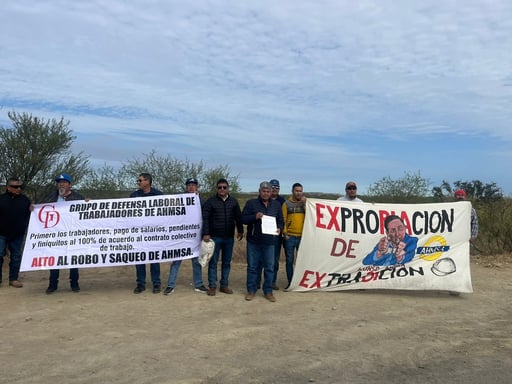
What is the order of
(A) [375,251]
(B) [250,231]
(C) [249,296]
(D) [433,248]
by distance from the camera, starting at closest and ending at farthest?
1. (C) [249,296]
2. (B) [250,231]
3. (A) [375,251]
4. (D) [433,248]

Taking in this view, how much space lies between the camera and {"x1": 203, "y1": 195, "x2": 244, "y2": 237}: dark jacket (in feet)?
27.8

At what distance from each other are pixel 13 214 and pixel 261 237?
15.6 ft

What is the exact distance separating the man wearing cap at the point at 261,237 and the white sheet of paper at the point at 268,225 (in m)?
0.03

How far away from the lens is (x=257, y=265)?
8.49 meters

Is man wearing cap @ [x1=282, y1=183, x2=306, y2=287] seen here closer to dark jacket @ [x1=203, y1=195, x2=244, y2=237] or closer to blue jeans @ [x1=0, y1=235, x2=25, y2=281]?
dark jacket @ [x1=203, y1=195, x2=244, y2=237]

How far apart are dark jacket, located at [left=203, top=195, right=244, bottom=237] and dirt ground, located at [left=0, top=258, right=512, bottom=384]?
1.16 metres

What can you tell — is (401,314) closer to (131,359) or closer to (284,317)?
(284,317)

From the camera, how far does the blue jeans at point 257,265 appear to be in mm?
8273

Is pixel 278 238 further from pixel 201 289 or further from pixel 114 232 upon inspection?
pixel 114 232

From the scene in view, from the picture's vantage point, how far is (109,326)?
667 centimetres

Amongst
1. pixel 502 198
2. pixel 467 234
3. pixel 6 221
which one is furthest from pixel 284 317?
pixel 502 198

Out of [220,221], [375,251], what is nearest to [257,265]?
[220,221]

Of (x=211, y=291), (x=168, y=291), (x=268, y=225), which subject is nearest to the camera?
(x=268, y=225)

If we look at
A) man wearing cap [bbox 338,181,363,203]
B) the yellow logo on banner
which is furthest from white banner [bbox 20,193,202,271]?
the yellow logo on banner
